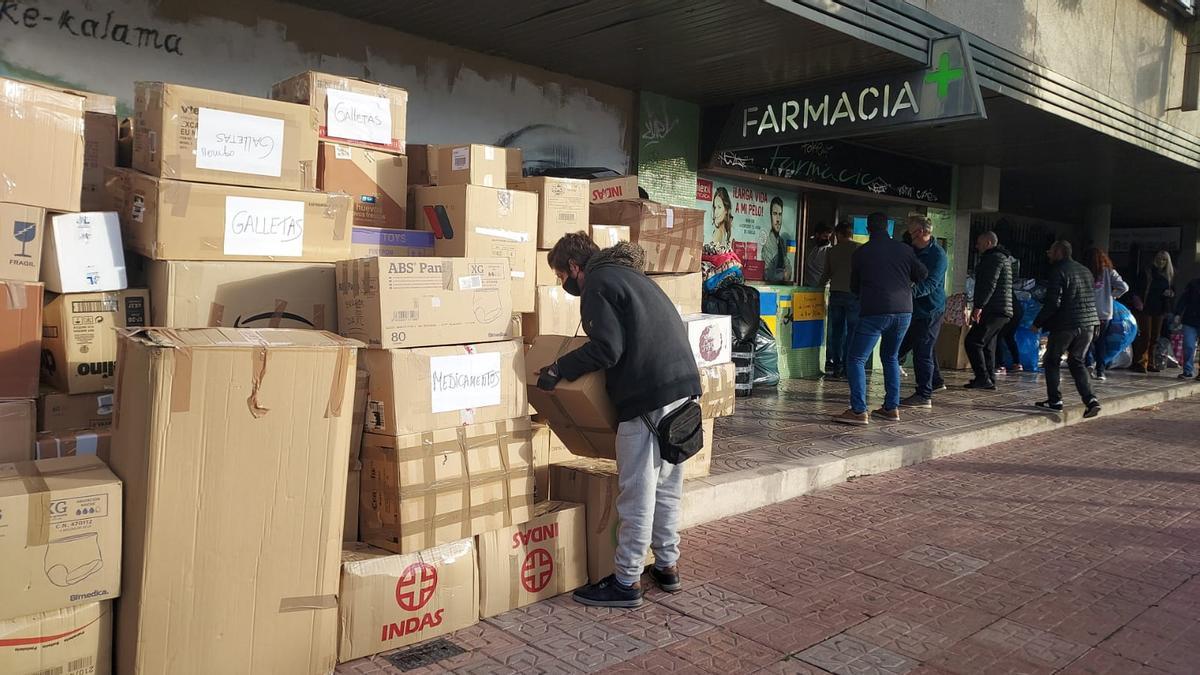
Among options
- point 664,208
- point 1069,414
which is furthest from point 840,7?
point 1069,414

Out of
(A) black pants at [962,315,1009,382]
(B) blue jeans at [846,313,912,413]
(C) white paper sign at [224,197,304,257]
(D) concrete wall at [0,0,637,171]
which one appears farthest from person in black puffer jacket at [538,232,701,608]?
(A) black pants at [962,315,1009,382]

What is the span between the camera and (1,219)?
10.8ft

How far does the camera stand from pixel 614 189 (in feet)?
19.0

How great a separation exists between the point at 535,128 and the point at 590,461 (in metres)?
3.95

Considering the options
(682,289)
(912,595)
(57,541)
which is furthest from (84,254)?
(912,595)

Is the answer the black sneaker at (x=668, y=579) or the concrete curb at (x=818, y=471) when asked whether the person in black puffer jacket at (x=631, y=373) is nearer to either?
the black sneaker at (x=668, y=579)

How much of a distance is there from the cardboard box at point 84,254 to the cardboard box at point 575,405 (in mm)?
1786

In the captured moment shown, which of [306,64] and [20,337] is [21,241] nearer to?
[20,337]

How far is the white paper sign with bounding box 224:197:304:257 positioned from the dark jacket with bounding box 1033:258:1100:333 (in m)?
7.34

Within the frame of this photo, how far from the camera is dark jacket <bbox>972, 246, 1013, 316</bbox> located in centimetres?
955

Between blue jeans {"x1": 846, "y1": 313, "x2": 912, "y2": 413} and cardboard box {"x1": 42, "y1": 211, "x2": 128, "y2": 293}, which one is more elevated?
cardboard box {"x1": 42, "y1": 211, "x2": 128, "y2": 293}

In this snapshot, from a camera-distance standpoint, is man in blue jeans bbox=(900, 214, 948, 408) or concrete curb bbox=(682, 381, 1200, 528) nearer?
concrete curb bbox=(682, 381, 1200, 528)

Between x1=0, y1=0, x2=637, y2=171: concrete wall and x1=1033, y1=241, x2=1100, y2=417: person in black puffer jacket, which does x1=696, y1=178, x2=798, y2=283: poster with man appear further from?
x1=1033, y1=241, x2=1100, y2=417: person in black puffer jacket

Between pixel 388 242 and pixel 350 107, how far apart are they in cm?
68
